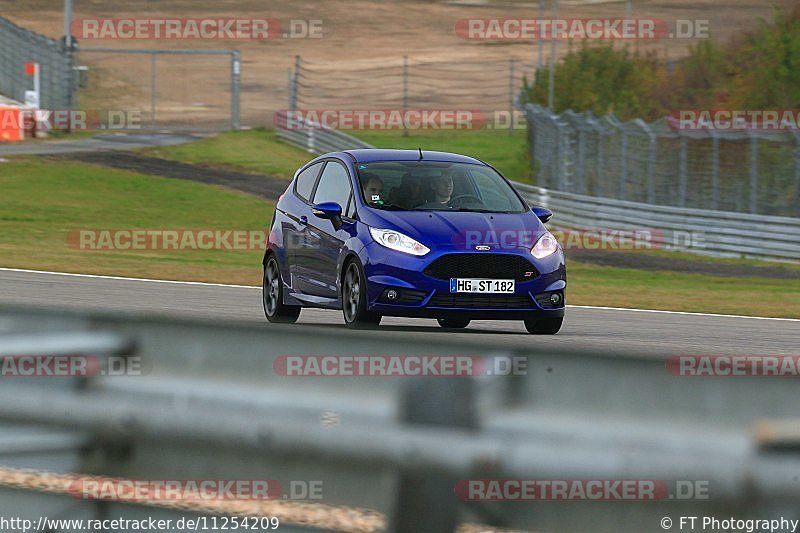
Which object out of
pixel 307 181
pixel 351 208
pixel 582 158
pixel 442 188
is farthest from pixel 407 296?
pixel 582 158

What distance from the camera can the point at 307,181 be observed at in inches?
579

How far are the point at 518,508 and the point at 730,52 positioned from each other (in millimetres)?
44493

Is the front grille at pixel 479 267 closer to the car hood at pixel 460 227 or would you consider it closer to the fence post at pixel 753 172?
the car hood at pixel 460 227

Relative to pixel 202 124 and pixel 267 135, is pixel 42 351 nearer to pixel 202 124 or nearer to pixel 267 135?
pixel 267 135

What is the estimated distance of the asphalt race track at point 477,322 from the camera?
13070 mm

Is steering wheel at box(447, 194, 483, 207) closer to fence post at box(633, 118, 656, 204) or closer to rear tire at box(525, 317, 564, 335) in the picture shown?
rear tire at box(525, 317, 564, 335)

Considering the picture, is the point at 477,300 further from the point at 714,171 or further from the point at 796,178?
the point at 714,171

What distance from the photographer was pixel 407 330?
13297 mm

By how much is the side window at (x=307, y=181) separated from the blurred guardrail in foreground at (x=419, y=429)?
10.0m

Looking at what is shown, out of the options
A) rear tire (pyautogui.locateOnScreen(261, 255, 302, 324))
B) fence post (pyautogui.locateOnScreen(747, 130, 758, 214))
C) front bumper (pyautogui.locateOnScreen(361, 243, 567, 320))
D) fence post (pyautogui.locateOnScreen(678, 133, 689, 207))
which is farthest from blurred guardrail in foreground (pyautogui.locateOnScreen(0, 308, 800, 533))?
fence post (pyautogui.locateOnScreen(678, 133, 689, 207))

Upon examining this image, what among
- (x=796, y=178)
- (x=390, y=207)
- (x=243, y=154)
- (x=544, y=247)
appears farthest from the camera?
(x=243, y=154)

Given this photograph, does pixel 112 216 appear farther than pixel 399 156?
Yes

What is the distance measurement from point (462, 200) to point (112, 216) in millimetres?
19569

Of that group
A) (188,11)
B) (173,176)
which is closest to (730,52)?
(173,176)
